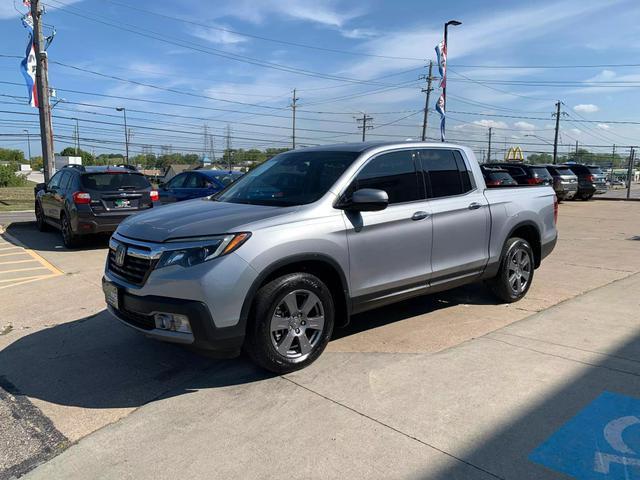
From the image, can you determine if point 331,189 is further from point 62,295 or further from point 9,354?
point 62,295

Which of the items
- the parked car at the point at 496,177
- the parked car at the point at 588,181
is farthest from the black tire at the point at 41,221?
the parked car at the point at 588,181

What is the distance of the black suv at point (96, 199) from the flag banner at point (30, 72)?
885cm

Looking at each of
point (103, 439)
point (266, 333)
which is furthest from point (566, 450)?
point (103, 439)

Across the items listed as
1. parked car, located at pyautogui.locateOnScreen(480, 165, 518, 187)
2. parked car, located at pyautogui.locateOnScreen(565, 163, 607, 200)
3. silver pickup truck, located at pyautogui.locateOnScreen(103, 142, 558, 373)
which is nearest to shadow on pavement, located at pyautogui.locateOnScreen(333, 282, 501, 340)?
silver pickup truck, located at pyautogui.locateOnScreen(103, 142, 558, 373)

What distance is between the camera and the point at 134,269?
3.84 m

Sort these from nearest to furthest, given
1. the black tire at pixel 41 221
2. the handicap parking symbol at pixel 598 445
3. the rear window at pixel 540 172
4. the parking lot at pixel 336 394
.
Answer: the handicap parking symbol at pixel 598 445, the parking lot at pixel 336 394, the black tire at pixel 41 221, the rear window at pixel 540 172

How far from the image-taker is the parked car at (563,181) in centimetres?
2327

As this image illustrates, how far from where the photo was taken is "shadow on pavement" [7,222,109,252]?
10281 mm

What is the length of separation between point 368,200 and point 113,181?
7.56 meters

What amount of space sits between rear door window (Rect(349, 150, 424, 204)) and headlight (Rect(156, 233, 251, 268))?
47.9 inches

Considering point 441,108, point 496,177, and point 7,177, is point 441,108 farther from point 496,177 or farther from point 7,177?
point 7,177

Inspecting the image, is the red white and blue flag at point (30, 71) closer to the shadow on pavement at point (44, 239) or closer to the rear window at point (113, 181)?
the shadow on pavement at point (44, 239)

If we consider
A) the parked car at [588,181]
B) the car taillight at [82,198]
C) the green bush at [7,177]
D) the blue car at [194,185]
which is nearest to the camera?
the car taillight at [82,198]

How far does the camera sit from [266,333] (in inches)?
146
